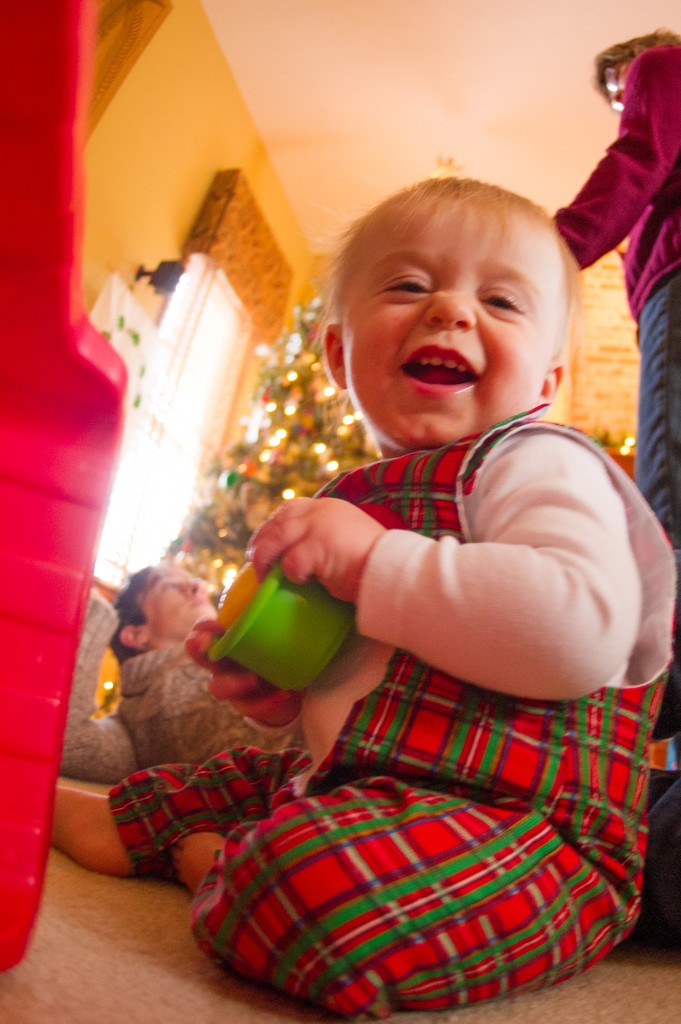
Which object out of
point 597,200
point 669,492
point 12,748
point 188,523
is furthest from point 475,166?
point 12,748

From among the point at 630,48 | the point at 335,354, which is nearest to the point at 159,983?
the point at 335,354

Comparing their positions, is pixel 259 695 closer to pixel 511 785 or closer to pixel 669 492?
pixel 511 785

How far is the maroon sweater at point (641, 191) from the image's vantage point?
1.45 metres

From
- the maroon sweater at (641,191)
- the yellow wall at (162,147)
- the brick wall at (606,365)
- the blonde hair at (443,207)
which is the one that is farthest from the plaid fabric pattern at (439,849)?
the brick wall at (606,365)

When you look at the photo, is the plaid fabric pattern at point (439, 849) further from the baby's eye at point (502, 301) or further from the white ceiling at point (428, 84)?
the white ceiling at point (428, 84)

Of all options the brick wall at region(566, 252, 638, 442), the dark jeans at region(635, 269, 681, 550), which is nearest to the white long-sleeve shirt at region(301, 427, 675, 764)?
the dark jeans at region(635, 269, 681, 550)

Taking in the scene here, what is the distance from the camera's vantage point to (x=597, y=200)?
1457 millimetres

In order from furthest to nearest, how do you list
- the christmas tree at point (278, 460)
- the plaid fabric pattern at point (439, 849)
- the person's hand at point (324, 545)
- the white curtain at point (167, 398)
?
the white curtain at point (167, 398), the christmas tree at point (278, 460), the person's hand at point (324, 545), the plaid fabric pattern at point (439, 849)

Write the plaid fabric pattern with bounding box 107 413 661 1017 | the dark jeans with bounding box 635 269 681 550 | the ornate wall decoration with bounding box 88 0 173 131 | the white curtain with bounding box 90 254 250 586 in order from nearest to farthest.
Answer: the plaid fabric pattern with bounding box 107 413 661 1017, the dark jeans with bounding box 635 269 681 550, the ornate wall decoration with bounding box 88 0 173 131, the white curtain with bounding box 90 254 250 586

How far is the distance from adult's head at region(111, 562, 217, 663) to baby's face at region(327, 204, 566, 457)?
1.35 metres

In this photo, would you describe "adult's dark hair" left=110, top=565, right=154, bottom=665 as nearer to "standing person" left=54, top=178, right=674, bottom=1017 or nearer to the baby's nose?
"standing person" left=54, top=178, right=674, bottom=1017

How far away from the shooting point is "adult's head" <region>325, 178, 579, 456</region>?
0.87 meters

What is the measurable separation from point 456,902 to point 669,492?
842 millimetres

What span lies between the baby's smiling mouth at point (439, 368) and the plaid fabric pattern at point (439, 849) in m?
0.12
